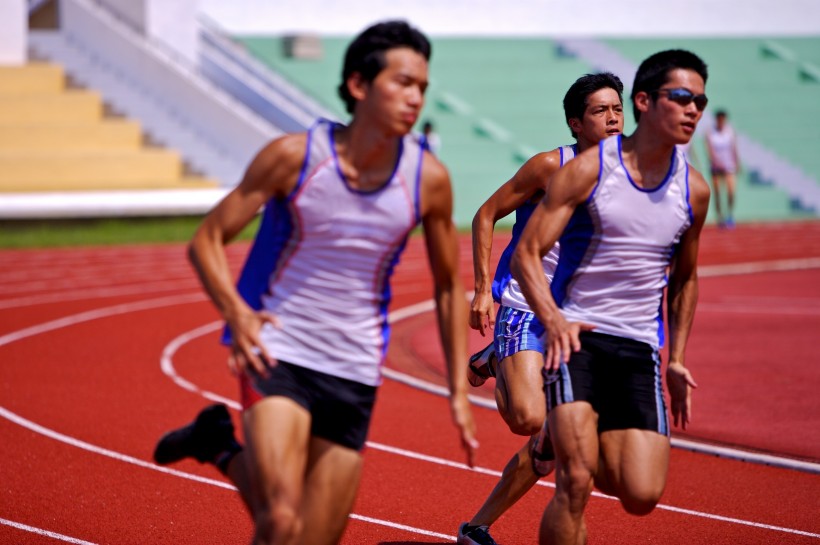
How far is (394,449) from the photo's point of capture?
7.65 m

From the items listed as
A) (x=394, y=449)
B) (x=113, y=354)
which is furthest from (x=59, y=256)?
(x=394, y=449)

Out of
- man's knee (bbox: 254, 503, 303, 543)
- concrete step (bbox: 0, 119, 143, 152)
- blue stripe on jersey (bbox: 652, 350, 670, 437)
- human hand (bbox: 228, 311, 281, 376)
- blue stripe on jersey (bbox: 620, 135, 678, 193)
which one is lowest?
concrete step (bbox: 0, 119, 143, 152)

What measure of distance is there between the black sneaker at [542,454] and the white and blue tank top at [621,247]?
62cm

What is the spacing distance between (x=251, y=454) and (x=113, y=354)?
7427 mm

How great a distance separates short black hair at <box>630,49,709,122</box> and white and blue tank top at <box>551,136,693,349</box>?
0.70 ft

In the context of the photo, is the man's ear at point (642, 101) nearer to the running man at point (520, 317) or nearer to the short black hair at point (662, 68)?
the short black hair at point (662, 68)

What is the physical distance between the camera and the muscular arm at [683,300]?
4.75 meters

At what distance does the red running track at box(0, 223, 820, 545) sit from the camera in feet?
19.8

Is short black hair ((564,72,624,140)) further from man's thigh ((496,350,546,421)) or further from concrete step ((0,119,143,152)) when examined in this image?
concrete step ((0,119,143,152))

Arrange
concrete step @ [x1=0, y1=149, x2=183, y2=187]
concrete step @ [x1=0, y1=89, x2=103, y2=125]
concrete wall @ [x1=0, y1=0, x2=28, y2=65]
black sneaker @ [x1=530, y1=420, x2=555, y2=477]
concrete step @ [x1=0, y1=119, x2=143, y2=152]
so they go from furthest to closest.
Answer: concrete wall @ [x1=0, y1=0, x2=28, y2=65]
concrete step @ [x1=0, y1=89, x2=103, y2=125]
concrete step @ [x1=0, y1=119, x2=143, y2=152]
concrete step @ [x1=0, y1=149, x2=183, y2=187]
black sneaker @ [x1=530, y1=420, x2=555, y2=477]

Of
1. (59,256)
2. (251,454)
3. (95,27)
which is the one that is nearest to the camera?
(251,454)

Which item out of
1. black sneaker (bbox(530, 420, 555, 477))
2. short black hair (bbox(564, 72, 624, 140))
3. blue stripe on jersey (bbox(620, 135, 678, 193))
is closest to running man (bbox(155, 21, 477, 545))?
blue stripe on jersey (bbox(620, 135, 678, 193))

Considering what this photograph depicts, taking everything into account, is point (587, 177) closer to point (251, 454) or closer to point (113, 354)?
point (251, 454)

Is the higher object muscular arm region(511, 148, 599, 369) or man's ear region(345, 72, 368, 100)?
man's ear region(345, 72, 368, 100)
